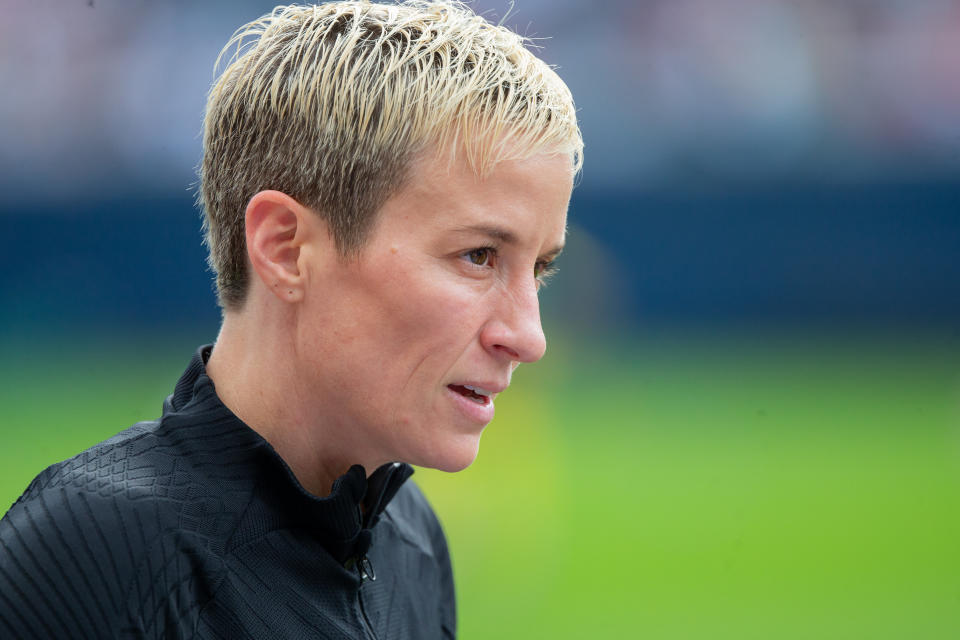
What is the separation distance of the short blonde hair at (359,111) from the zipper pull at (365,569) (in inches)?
20.0

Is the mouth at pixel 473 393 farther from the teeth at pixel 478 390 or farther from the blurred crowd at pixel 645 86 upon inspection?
the blurred crowd at pixel 645 86

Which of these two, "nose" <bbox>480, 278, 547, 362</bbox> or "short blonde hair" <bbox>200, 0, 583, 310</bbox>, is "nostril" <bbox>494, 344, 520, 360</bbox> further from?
"short blonde hair" <bbox>200, 0, 583, 310</bbox>

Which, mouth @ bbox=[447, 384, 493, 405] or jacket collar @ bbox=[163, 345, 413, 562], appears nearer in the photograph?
jacket collar @ bbox=[163, 345, 413, 562]

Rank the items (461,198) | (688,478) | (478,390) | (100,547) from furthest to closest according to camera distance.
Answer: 1. (688,478)
2. (478,390)
3. (461,198)
4. (100,547)

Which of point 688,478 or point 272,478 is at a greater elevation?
point 688,478

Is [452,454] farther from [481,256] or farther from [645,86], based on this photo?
[645,86]

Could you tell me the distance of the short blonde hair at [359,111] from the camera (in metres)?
1.56

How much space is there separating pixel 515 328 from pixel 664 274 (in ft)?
30.9

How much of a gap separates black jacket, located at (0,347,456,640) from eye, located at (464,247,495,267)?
40 cm

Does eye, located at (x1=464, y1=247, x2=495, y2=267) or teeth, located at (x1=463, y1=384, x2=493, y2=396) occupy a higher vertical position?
eye, located at (x1=464, y1=247, x2=495, y2=267)

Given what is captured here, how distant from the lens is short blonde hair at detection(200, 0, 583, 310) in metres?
1.56

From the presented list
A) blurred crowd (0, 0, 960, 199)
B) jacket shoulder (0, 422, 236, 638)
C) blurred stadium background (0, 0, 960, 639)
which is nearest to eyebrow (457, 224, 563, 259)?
jacket shoulder (0, 422, 236, 638)

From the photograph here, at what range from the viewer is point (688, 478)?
9.25 meters

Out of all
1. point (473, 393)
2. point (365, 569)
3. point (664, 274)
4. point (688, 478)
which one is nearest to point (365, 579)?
point (365, 569)
